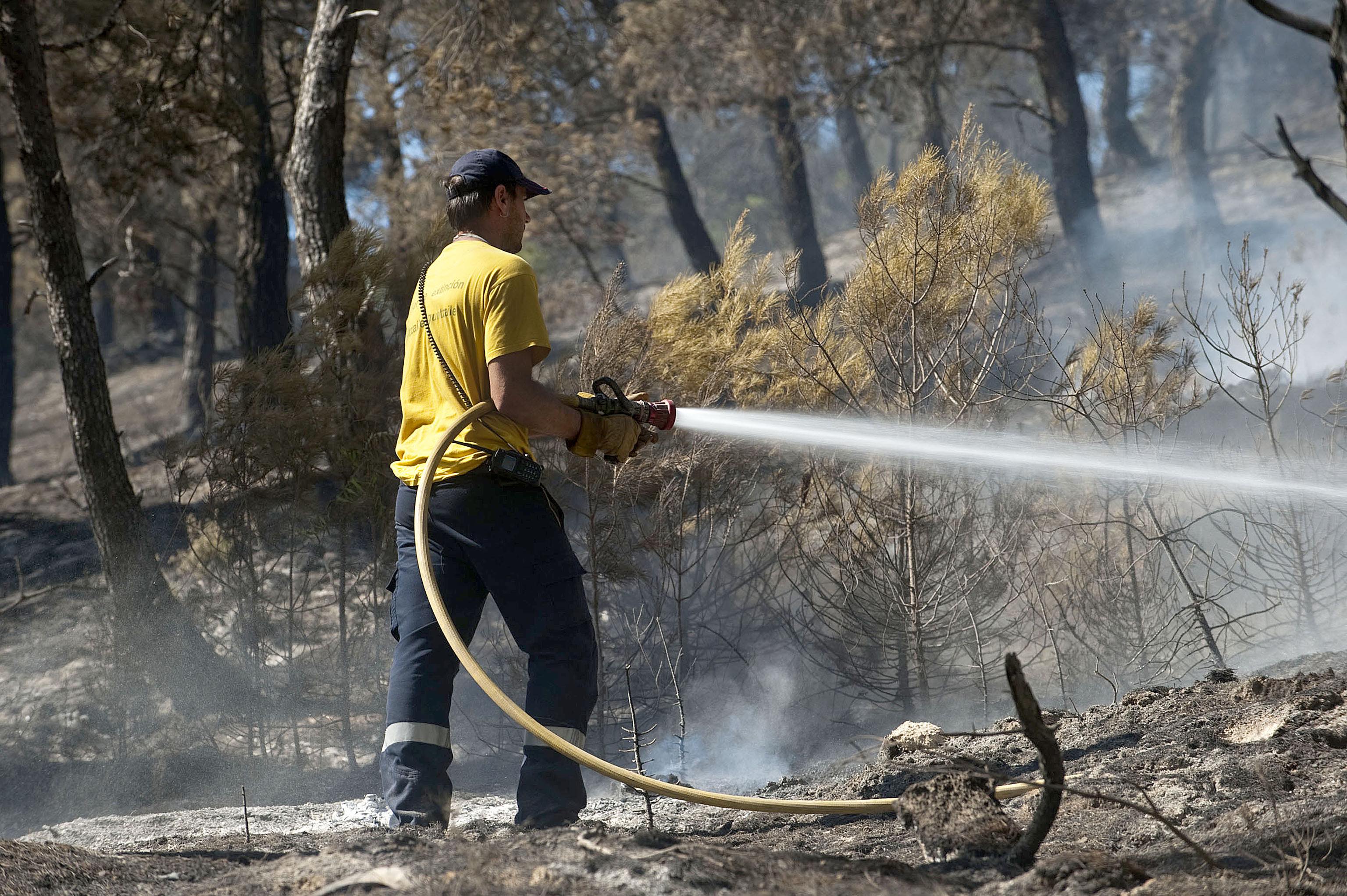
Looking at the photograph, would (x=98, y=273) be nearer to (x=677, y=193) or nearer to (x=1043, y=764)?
(x=1043, y=764)

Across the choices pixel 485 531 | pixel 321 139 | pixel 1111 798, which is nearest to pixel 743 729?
pixel 485 531

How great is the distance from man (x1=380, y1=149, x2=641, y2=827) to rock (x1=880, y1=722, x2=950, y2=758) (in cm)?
121

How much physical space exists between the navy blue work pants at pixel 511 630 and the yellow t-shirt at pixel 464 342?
116 millimetres

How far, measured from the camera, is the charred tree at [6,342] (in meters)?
11.3

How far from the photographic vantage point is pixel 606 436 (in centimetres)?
315

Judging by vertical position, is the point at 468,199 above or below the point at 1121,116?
below

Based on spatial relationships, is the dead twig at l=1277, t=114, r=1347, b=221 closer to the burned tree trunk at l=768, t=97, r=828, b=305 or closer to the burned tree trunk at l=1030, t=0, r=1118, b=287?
the burned tree trunk at l=1030, t=0, r=1118, b=287

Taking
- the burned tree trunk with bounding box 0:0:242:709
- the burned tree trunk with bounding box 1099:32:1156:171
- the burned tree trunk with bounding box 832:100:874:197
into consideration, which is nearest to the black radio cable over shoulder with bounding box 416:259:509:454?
the burned tree trunk with bounding box 0:0:242:709

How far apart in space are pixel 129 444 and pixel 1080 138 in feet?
44.8

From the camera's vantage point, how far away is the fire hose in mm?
2725

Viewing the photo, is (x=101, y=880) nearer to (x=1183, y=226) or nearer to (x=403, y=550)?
(x=403, y=550)

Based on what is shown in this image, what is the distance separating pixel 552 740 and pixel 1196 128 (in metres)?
20.1

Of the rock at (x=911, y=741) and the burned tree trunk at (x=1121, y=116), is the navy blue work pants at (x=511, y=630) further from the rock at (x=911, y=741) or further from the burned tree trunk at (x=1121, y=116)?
the burned tree trunk at (x=1121, y=116)

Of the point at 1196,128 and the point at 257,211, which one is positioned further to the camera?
the point at 1196,128
